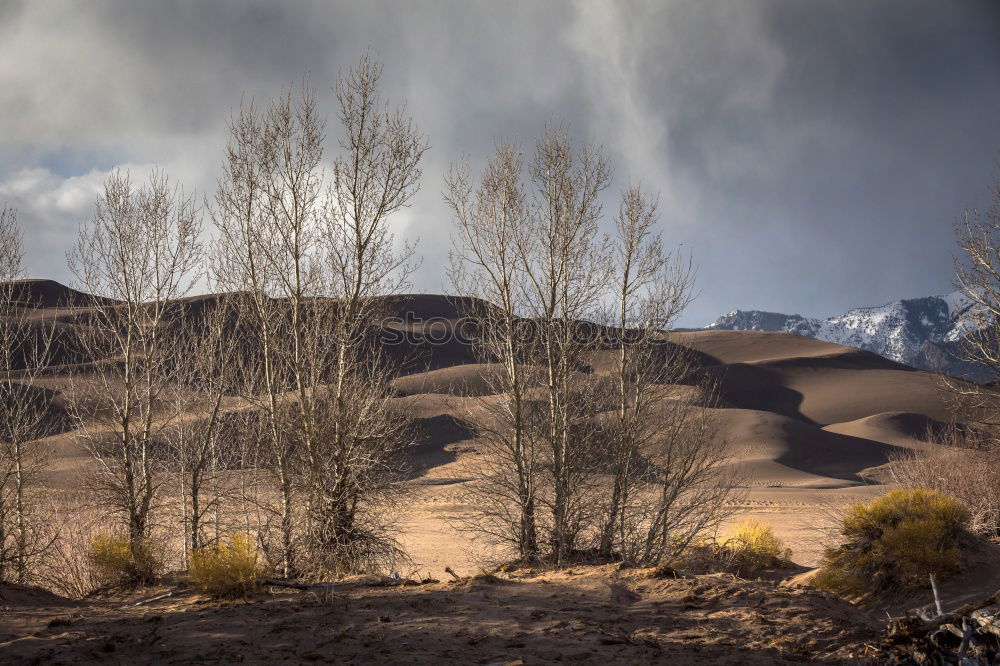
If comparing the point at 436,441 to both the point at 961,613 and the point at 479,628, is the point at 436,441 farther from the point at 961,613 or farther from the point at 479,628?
the point at 961,613

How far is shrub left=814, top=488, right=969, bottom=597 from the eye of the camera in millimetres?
13430

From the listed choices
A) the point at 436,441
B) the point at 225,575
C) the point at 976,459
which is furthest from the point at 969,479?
the point at 436,441

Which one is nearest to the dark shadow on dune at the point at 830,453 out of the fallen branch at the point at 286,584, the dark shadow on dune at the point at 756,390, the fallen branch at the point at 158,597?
the dark shadow on dune at the point at 756,390

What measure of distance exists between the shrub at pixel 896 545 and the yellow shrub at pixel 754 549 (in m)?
5.29

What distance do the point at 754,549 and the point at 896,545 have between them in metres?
7.45

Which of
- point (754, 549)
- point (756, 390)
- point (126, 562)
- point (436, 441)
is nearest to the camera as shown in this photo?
point (126, 562)

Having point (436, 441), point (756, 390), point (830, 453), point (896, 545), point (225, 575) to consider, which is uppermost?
point (756, 390)

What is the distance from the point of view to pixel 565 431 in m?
13.5

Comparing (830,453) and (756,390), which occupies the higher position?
(756,390)

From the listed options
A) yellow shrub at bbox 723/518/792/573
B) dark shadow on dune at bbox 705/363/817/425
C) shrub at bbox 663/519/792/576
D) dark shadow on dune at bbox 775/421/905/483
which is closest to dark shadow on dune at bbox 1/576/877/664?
shrub at bbox 663/519/792/576

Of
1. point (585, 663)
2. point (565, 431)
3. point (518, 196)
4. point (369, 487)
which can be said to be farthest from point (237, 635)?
point (518, 196)

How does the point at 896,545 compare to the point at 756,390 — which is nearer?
the point at 896,545

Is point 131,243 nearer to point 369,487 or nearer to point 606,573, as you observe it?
point 369,487

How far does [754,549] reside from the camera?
20875mm
